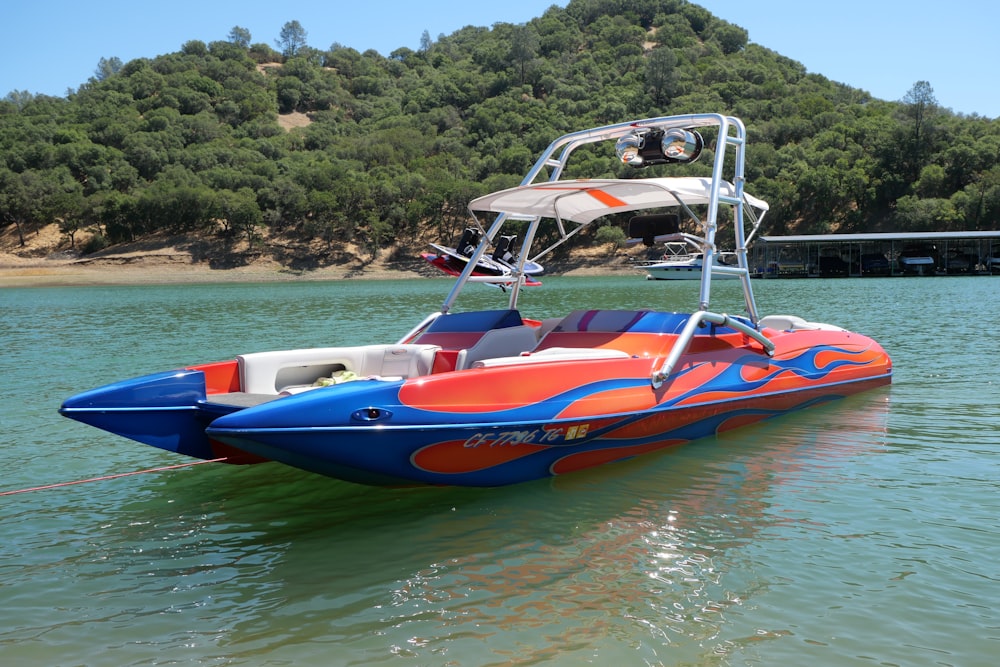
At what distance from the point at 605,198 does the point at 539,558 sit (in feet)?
17.0

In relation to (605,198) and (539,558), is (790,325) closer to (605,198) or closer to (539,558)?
(605,198)

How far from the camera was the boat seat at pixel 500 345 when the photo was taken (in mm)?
8797

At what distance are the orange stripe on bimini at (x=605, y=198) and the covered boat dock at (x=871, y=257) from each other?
59.8 m

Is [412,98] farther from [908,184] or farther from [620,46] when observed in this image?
[908,184]

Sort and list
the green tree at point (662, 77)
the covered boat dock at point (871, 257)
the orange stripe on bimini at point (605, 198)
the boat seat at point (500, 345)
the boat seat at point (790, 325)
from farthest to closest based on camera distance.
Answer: the green tree at point (662, 77) < the covered boat dock at point (871, 257) < the boat seat at point (790, 325) < the orange stripe on bimini at point (605, 198) < the boat seat at point (500, 345)

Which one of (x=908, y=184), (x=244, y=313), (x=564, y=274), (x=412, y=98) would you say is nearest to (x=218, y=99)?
(x=412, y=98)

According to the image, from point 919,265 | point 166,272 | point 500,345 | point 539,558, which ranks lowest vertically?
point 539,558

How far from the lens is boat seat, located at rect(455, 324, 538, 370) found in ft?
28.9

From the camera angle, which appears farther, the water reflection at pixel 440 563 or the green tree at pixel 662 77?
the green tree at pixel 662 77

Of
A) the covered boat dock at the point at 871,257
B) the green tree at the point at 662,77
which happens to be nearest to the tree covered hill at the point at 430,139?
the green tree at the point at 662,77

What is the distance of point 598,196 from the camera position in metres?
9.86

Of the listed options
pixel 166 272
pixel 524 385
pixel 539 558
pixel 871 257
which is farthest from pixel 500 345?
pixel 166 272

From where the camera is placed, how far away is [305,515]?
695cm

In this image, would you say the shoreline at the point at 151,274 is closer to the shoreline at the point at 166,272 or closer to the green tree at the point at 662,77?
the shoreline at the point at 166,272
